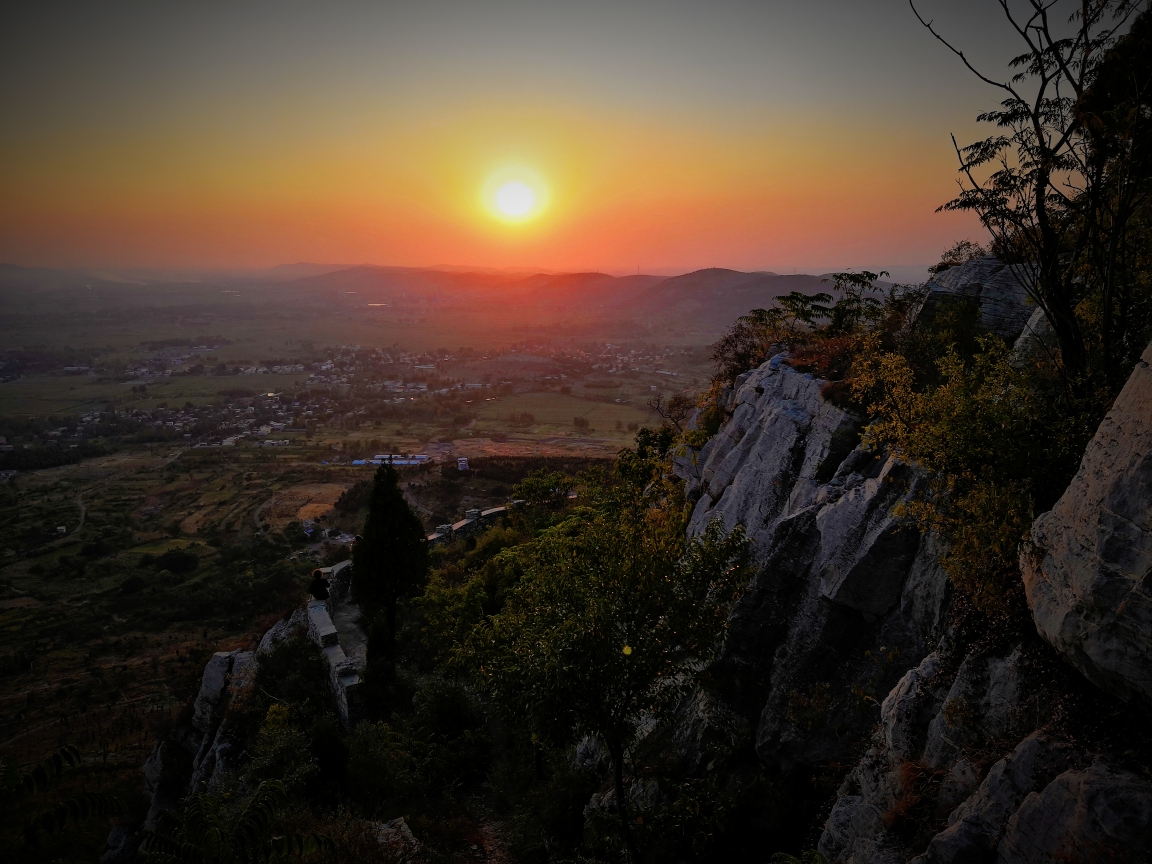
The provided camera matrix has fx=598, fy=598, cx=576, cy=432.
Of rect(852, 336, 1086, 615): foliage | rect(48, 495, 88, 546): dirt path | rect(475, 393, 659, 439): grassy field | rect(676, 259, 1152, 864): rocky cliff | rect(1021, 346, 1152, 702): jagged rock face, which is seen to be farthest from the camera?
rect(475, 393, 659, 439): grassy field

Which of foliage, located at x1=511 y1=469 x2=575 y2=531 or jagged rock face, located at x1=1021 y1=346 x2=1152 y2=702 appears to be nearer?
jagged rock face, located at x1=1021 y1=346 x2=1152 y2=702

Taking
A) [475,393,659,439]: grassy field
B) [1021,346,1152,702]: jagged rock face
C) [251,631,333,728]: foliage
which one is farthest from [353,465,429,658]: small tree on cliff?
[475,393,659,439]: grassy field

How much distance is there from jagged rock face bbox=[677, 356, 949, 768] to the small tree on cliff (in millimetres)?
12499

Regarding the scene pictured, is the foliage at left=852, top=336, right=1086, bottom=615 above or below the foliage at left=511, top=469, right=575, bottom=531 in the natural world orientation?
above

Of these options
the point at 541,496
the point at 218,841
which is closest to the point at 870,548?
the point at 218,841

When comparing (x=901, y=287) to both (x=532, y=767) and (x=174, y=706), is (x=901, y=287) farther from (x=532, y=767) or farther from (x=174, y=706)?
(x=174, y=706)

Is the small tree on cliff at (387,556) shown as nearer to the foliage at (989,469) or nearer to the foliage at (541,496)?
the foliage at (541,496)

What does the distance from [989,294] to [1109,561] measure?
11.0 meters

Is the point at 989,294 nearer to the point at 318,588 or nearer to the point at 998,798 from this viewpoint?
the point at 998,798

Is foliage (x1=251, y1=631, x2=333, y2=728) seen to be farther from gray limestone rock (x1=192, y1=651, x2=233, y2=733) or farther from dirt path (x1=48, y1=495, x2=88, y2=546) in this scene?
dirt path (x1=48, y1=495, x2=88, y2=546)

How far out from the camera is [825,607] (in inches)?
426

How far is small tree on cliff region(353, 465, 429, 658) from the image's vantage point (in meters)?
21.1

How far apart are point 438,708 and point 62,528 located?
65.6 meters

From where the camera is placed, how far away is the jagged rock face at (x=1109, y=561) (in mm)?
5508
